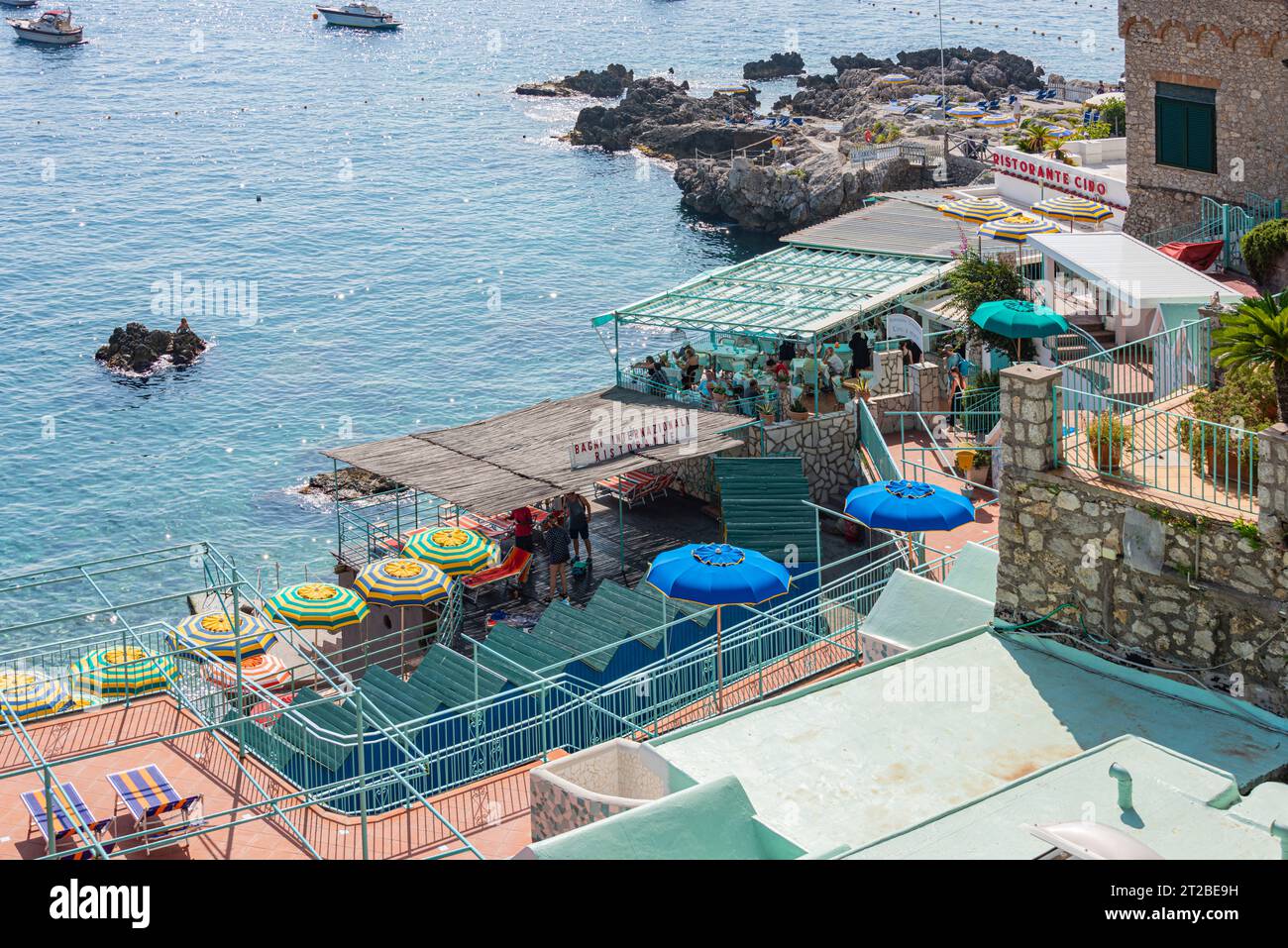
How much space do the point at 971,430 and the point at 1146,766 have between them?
16.9 meters

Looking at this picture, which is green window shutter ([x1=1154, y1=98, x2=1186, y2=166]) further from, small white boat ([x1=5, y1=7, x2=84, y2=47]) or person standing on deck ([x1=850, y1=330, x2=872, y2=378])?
small white boat ([x1=5, y1=7, x2=84, y2=47])

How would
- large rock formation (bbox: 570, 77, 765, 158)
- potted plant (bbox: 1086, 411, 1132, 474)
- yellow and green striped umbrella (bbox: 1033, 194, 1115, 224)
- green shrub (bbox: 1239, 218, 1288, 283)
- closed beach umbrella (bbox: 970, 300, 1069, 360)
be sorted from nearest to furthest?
potted plant (bbox: 1086, 411, 1132, 474), closed beach umbrella (bbox: 970, 300, 1069, 360), green shrub (bbox: 1239, 218, 1288, 283), yellow and green striped umbrella (bbox: 1033, 194, 1115, 224), large rock formation (bbox: 570, 77, 765, 158)

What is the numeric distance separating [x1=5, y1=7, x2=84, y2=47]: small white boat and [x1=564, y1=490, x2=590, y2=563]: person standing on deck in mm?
133747

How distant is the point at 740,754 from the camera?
14.8 m

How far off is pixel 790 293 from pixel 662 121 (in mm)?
67388

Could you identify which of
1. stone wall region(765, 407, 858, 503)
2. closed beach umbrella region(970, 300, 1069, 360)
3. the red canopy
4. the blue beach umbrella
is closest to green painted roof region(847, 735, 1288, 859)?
the blue beach umbrella

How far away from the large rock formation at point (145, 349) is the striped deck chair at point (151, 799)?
43178mm

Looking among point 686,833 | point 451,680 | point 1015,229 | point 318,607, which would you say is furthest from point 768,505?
point 686,833

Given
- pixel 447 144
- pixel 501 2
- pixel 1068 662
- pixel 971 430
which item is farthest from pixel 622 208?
pixel 501 2

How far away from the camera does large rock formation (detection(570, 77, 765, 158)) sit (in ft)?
311

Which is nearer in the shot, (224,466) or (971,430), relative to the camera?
(971,430)

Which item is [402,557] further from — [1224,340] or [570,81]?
[570,81]
